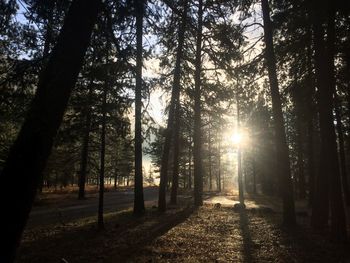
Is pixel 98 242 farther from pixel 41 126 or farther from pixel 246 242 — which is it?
pixel 41 126

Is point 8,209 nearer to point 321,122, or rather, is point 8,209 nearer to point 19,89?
point 19,89

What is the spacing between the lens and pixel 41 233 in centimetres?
1208

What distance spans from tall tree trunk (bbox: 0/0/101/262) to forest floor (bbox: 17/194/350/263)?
4760 mm

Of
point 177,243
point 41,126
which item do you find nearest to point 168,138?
point 177,243

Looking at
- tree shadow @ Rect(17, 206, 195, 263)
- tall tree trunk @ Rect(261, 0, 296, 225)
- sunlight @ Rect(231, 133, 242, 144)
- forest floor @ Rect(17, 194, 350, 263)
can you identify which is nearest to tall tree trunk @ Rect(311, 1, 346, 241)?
forest floor @ Rect(17, 194, 350, 263)

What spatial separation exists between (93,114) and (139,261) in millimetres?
6057

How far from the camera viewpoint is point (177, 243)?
32.4 ft

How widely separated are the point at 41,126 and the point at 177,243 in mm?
6854

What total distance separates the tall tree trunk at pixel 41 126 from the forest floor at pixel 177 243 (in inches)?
187

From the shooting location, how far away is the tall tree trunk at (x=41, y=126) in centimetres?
374

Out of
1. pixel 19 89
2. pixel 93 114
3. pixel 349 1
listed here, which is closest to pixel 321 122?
pixel 349 1

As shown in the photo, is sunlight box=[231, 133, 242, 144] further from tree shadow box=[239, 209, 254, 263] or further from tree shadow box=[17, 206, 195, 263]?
tree shadow box=[17, 206, 195, 263]

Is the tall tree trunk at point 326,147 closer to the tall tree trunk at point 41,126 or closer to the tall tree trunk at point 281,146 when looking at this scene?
the tall tree trunk at point 281,146

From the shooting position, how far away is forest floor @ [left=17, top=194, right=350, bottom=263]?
839 centimetres
